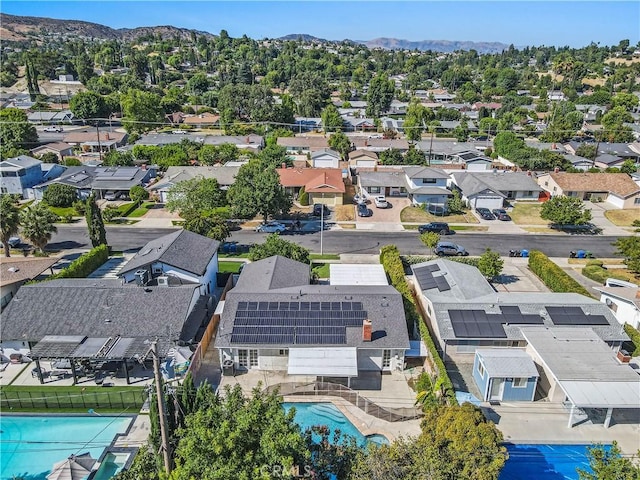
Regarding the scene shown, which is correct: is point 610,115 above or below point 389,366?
above

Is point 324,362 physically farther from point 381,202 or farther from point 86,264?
point 381,202

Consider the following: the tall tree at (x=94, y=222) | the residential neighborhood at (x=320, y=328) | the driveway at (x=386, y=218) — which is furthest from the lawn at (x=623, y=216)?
the tall tree at (x=94, y=222)

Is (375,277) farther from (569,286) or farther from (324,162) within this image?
(324,162)

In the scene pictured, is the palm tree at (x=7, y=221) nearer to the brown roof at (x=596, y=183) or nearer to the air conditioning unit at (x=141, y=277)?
the air conditioning unit at (x=141, y=277)

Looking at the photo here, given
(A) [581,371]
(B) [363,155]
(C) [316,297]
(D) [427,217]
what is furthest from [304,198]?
(A) [581,371]

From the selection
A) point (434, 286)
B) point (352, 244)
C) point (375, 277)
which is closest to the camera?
point (434, 286)

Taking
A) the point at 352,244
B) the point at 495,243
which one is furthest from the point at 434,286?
the point at 495,243

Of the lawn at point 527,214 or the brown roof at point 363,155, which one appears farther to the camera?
the brown roof at point 363,155
